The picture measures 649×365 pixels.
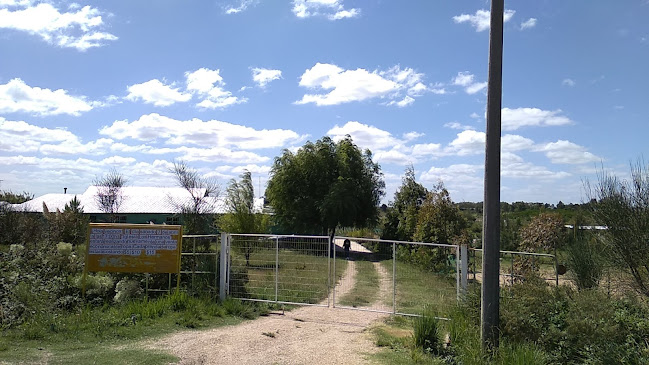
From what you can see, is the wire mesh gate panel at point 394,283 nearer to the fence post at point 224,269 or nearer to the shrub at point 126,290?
the fence post at point 224,269

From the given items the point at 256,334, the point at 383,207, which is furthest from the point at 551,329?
the point at 383,207

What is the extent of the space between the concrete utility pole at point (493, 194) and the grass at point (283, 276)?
221 inches

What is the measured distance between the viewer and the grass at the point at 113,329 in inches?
297

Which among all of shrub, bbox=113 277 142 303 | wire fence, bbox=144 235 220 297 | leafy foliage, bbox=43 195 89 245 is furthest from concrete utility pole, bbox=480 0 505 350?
leafy foliage, bbox=43 195 89 245

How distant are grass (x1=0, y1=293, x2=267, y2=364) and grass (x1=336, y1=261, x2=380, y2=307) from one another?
2.52 m

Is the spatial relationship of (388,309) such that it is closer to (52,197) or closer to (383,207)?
(383,207)

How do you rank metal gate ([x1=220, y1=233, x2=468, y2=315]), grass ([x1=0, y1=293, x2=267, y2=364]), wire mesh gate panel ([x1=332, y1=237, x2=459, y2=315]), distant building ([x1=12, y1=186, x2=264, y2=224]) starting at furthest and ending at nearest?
1. distant building ([x1=12, y1=186, x2=264, y2=224])
2. metal gate ([x1=220, y1=233, x2=468, y2=315])
3. wire mesh gate panel ([x1=332, y1=237, x2=459, y2=315])
4. grass ([x1=0, y1=293, x2=267, y2=364])

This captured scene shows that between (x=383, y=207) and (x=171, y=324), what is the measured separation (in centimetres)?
3080

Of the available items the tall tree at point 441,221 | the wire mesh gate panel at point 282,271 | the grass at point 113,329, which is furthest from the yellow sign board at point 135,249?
the tall tree at point 441,221

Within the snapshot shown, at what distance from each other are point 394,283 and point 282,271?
3.09m

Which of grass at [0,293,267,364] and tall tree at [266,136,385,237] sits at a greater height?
tall tree at [266,136,385,237]

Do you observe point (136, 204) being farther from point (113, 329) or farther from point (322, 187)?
point (113, 329)

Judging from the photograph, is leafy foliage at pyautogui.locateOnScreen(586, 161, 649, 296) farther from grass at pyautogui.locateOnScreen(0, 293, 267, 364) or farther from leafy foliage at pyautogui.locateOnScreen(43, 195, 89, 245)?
leafy foliage at pyautogui.locateOnScreen(43, 195, 89, 245)

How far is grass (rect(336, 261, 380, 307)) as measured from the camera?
1252 cm
